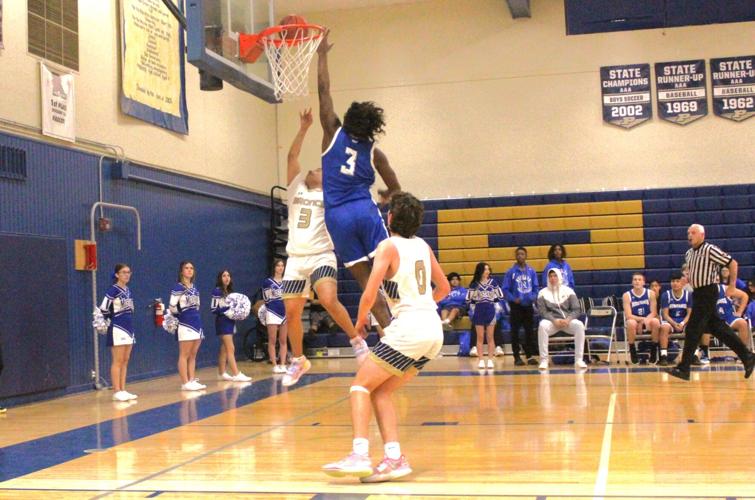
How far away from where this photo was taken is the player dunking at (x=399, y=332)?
4762 millimetres

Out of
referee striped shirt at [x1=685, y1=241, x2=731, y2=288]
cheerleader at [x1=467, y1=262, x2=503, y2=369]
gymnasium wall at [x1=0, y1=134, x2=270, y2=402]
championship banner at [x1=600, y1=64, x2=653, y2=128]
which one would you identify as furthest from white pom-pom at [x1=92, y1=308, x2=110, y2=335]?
championship banner at [x1=600, y1=64, x2=653, y2=128]

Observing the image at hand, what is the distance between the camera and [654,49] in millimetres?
17484

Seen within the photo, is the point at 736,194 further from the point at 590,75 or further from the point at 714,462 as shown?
the point at 714,462

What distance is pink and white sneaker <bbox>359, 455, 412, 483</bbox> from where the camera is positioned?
4848mm

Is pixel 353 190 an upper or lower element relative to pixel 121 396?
upper

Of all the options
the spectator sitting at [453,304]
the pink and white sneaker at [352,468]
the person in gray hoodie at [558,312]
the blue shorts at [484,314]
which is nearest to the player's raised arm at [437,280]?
the pink and white sneaker at [352,468]

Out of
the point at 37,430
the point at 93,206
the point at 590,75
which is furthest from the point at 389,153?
the point at 37,430

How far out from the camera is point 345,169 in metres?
6.17

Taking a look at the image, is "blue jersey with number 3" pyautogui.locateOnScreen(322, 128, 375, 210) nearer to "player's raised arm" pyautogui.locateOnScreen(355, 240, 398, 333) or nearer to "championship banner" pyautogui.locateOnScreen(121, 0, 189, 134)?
"player's raised arm" pyautogui.locateOnScreen(355, 240, 398, 333)

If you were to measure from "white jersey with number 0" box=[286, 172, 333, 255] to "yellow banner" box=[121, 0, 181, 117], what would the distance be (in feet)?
21.2

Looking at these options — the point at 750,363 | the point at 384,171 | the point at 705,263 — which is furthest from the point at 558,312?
the point at 384,171

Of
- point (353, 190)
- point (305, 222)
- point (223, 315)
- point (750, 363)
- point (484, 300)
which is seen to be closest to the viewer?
point (353, 190)

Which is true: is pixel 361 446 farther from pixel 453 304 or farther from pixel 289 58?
pixel 453 304

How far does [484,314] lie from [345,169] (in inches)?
298
